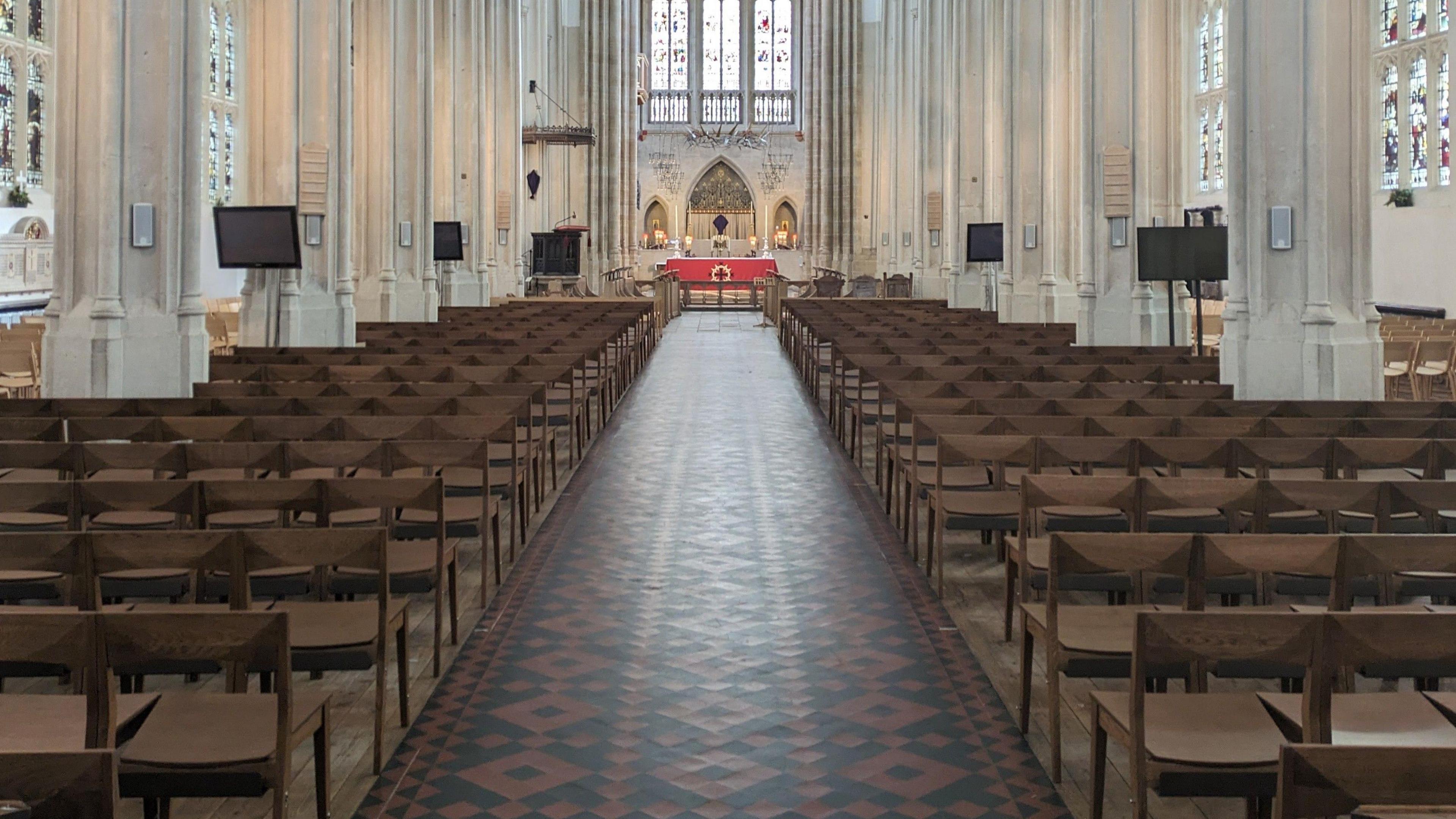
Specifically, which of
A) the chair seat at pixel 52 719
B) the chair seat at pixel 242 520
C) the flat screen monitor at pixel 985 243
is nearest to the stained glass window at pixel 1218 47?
the flat screen monitor at pixel 985 243

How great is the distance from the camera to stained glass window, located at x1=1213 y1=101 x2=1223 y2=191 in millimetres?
30203

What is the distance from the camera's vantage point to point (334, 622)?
5.19 m

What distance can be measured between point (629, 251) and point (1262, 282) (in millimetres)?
38897

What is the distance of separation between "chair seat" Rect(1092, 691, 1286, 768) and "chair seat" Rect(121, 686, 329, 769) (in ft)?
8.38

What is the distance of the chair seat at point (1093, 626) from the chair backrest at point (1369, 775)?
70.5 inches

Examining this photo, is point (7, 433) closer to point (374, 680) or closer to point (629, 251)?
point (374, 680)

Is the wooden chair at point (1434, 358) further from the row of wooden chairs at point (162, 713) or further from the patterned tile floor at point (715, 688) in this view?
the row of wooden chairs at point (162, 713)

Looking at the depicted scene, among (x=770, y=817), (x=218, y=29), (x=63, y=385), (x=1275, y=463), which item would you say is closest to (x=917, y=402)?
(x=1275, y=463)

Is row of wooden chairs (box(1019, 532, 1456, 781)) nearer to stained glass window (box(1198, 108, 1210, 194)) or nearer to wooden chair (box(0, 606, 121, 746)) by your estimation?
wooden chair (box(0, 606, 121, 746))

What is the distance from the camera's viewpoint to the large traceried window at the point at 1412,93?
22688 millimetres

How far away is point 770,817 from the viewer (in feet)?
14.8

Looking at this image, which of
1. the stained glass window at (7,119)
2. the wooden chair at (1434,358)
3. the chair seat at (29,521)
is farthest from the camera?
the stained glass window at (7,119)

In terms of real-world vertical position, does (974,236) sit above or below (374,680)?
above

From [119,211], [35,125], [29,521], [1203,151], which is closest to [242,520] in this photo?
[29,521]
